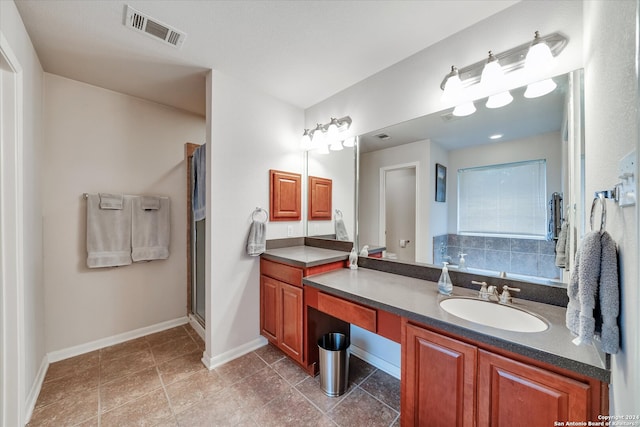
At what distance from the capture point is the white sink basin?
1146 mm

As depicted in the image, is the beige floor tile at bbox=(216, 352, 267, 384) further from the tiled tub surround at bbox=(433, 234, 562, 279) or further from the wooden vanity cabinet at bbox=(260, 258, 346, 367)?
A: the tiled tub surround at bbox=(433, 234, 562, 279)

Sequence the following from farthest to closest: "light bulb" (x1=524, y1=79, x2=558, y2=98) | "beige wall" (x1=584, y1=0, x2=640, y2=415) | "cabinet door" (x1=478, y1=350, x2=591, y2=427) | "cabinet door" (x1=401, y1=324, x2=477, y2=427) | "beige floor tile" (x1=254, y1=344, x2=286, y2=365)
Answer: "beige floor tile" (x1=254, y1=344, x2=286, y2=365), "light bulb" (x1=524, y1=79, x2=558, y2=98), "cabinet door" (x1=401, y1=324, x2=477, y2=427), "cabinet door" (x1=478, y1=350, x2=591, y2=427), "beige wall" (x1=584, y1=0, x2=640, y2=415)

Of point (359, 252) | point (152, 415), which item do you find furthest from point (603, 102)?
point (152, 415)

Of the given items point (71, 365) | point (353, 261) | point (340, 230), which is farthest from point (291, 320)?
point (71, 365)

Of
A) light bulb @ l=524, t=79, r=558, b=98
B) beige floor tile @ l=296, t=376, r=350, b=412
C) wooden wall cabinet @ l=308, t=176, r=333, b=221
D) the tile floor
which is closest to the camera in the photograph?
light bulb @ l=524, t=79, r=558, b=98

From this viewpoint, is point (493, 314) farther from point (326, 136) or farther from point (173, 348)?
point (173, 348)

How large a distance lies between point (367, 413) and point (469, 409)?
76 centimetres

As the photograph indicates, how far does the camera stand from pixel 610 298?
68cm

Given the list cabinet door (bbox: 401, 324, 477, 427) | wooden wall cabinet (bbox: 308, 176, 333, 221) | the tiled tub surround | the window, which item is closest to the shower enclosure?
wooden wall cabinet (bbox: 308, 176, 333, 221)

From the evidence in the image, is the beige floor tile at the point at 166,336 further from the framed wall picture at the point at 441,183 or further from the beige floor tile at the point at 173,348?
the framed wall picture at the point at 441,183

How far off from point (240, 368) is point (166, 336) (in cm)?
108

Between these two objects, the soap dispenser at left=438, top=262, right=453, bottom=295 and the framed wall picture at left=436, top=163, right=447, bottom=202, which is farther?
the framed wall picture at left=436, top=163, right=447, bottom=202

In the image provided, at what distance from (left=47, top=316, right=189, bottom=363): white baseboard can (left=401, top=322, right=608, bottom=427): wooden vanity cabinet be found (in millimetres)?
2562

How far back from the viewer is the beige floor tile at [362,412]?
4.74ft
